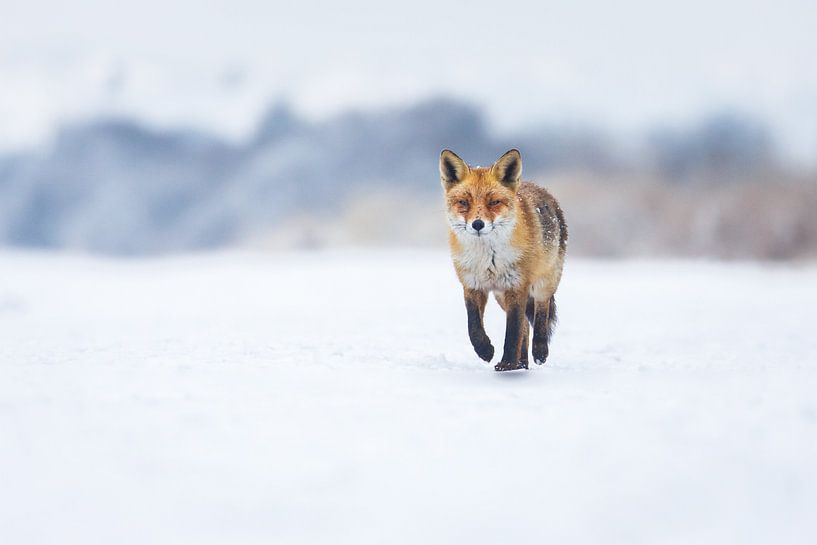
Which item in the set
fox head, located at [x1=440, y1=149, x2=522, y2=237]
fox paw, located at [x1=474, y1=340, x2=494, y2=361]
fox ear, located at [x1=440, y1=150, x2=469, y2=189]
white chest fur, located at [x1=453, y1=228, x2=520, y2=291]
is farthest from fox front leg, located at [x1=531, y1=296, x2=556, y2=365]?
fox ear, located at [x1=440, y1=150, x2=469, y2=189]

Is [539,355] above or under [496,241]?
under

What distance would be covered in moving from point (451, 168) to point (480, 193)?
0.45 meters

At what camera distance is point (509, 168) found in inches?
274

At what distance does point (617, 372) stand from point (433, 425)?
2704 millimetres

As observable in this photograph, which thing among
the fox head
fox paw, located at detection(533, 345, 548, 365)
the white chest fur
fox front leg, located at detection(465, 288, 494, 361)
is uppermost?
the fox head

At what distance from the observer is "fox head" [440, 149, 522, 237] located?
6.67 metres

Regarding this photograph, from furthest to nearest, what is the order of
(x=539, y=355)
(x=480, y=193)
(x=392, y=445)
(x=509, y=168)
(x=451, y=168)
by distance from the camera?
(x=539, y=355)
(x=451, y=168)
(x=509, y=168)
(x=480, y=193)
(x=392, y=445)

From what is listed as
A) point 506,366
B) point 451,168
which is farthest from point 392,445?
point 451,168

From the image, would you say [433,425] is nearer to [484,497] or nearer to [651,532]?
[484,497]

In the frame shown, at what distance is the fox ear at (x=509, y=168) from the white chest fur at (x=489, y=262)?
0.50m

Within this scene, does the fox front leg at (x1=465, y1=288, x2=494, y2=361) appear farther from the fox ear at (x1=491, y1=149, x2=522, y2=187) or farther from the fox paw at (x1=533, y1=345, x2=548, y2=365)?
the fox ear at (x1=491, y1=149, x2=522, y2=187)

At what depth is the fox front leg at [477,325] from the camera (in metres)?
7.14

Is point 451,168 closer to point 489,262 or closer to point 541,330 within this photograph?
point 489,262

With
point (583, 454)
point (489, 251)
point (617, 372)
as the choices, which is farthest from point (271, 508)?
point (617, 372)
